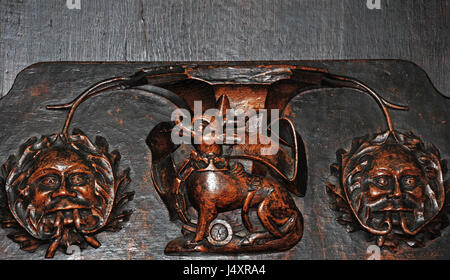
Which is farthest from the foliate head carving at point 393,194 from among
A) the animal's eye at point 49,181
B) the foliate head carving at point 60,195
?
the animal's eye at point 49,181

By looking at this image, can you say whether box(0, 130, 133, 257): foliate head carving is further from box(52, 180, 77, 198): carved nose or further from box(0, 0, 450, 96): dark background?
box(0, 0, 450, 96): dark background

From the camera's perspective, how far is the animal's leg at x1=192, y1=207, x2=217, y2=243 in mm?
1216

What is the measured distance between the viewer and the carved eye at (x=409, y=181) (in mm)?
1272

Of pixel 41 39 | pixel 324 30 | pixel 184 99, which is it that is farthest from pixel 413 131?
pixel 41 39

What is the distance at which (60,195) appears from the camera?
1.25 meters

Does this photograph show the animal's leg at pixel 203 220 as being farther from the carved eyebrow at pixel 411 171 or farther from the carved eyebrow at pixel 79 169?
the carved eyebrow at pixel 411 171

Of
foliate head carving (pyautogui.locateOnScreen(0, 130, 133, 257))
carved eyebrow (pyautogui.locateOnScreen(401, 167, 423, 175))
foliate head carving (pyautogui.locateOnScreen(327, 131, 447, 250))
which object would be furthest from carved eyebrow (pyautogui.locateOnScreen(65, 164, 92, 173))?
carved eyebrow (pyautogui.locateOnScreen(401, 167, 423, 175))

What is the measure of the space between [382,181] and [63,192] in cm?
72

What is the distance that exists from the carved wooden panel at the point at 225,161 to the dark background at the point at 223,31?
4 cm

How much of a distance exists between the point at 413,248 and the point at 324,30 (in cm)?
56

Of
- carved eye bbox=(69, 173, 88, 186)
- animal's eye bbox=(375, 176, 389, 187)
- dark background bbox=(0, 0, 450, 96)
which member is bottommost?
animal's eye bbox=(375, 176, 389, 187)

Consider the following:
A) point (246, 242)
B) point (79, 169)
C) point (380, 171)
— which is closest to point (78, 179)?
point (79, 169)

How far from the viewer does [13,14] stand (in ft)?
4.58

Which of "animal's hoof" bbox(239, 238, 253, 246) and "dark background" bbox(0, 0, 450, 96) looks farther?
"dark background" bbox(0, 0, 450, 96)
